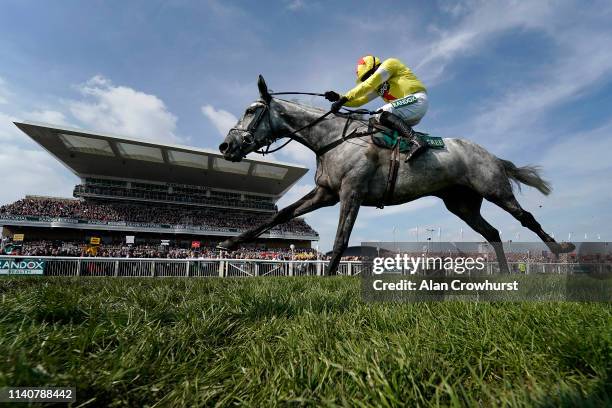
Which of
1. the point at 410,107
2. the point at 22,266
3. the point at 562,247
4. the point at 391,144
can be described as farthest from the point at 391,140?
the point at 22,266

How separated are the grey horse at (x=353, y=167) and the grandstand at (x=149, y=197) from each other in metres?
40.9

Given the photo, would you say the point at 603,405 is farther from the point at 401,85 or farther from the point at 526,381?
the point at 401,85

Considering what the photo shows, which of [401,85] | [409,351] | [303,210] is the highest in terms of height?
[401,85]

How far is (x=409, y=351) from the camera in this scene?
4.75 ft

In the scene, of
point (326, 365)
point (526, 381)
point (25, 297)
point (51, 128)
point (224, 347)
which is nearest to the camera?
point (526, 381)

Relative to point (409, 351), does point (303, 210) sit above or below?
above

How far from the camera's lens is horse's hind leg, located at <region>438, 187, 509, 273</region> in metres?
5.23

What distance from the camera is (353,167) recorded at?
14.0 ft

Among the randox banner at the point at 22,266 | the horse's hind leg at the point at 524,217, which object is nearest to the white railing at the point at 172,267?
the randox banner at the point at 22,266

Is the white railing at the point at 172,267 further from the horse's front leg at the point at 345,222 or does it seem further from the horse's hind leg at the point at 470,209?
the horse's front leg at the point at 345,222

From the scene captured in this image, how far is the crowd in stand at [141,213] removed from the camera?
4069cm

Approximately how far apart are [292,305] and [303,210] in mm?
2155

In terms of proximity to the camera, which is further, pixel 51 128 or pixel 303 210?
pixel 51 128

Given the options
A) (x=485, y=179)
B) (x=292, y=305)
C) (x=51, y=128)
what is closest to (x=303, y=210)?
(x=292, y=305)
